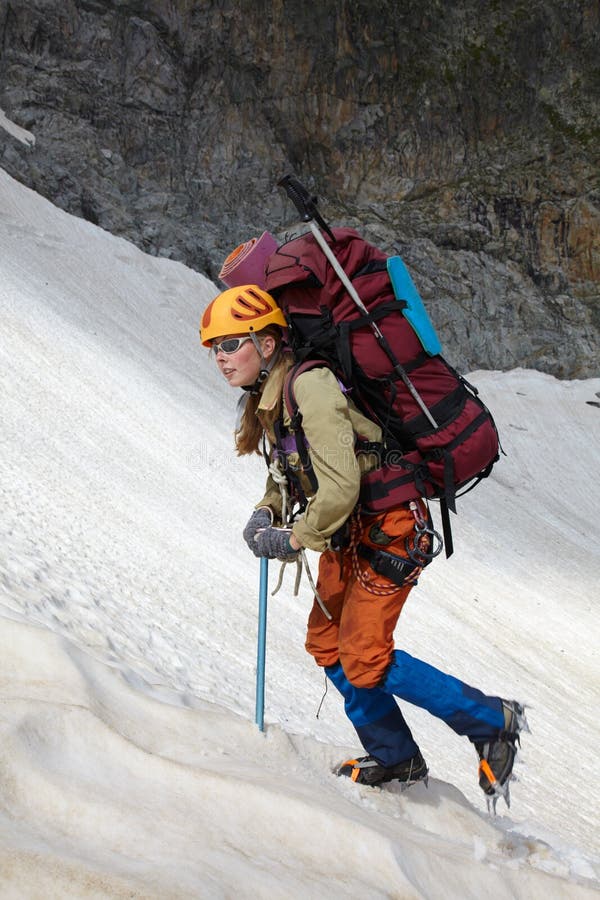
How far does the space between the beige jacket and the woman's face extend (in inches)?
15.9

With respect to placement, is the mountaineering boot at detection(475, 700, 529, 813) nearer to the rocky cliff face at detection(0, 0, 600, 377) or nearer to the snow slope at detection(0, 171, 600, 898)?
the snow slope at detection(0, 171, 600, 898)

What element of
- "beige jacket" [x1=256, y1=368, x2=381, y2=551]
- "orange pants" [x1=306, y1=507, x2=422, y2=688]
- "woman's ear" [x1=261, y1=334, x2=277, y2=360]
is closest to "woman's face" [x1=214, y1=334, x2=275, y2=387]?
"woman's ear" [x1=261, y1=334, x2=277, y2=360]

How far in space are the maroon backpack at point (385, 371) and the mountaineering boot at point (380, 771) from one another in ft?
4.07

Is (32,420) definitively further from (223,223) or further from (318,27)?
(318,27)

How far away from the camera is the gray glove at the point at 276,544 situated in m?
3.69

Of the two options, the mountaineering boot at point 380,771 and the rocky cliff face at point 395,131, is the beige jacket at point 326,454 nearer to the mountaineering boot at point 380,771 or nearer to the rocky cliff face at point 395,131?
the mountaineering boot at point 380,771

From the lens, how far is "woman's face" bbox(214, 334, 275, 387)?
3.86 metres

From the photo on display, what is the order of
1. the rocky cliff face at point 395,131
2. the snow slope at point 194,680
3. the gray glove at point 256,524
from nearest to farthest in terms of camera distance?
1. the snow slope at point 194,680
2. the gray glove at point 256,524
3. the rocky cliff face at point 395,131

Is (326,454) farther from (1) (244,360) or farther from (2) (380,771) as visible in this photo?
(2) (380,771)

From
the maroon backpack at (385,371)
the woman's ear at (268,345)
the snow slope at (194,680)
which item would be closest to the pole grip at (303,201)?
the maroon backpack at (385,371)

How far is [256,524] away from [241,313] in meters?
1.05

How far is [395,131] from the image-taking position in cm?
4322

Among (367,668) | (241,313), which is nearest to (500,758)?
(367,668)

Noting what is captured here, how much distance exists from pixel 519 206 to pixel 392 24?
11808mm
